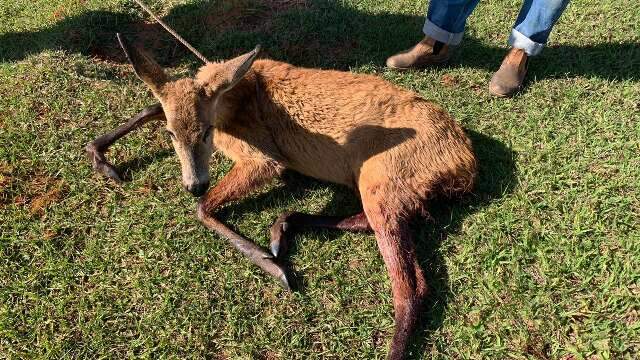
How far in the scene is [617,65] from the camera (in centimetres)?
477

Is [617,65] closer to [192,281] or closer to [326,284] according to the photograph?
[326,284]

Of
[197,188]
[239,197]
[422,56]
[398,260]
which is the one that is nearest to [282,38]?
[422,56]

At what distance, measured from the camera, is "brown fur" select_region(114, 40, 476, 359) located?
10.7 feet

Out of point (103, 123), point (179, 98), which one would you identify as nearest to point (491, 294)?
point (179, 98)

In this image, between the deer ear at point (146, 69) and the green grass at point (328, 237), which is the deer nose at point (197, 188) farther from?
the deer ear at point (146, 69)

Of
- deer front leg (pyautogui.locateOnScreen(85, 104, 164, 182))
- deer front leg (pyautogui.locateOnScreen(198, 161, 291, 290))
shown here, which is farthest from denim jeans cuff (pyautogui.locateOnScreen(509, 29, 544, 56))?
deer front leg (pyautogui.locateOnScreen(85, 104, 164, 182))

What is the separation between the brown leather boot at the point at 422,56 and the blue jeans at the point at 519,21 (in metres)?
0.11

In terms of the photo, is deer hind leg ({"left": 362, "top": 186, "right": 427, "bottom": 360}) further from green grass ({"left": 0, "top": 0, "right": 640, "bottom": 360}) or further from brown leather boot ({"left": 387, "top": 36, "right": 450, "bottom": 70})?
brown leather boot ({"left": 387, "top": 36, "right": 450, "bottom": 70})

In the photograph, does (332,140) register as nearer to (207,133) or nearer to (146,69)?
(207,133)

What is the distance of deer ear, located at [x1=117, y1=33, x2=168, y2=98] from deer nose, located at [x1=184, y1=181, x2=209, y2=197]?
0.66 meters

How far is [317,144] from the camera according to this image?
3.69 meters

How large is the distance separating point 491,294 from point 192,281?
2015 mm

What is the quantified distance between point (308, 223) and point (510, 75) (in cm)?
246

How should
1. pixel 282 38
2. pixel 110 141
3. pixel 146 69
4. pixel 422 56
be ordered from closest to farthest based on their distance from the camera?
pixel 146 69, pixel 110 141, pixel 422 56, pixel 282 38
